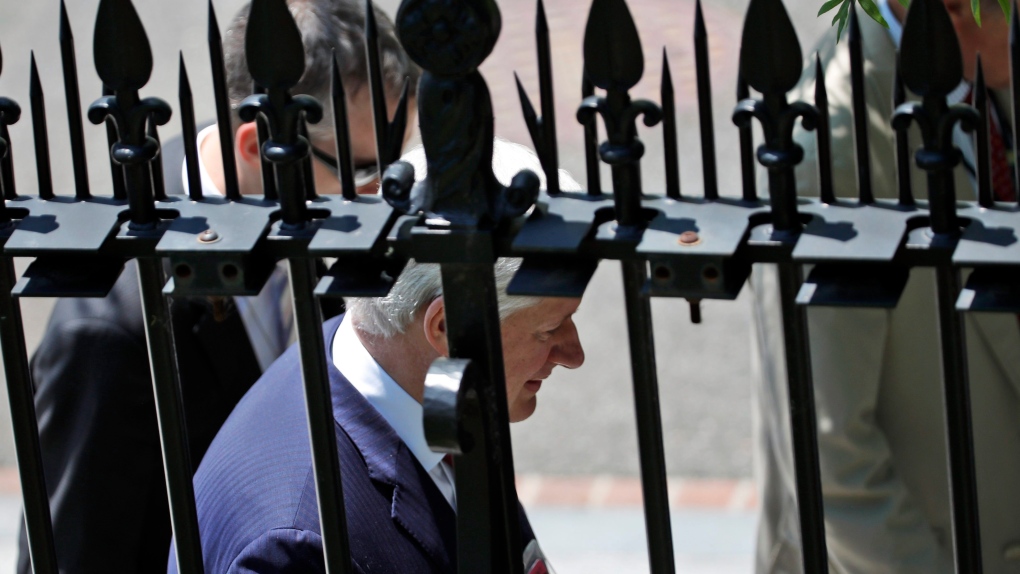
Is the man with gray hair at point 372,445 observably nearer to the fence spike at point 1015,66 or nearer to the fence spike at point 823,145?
the fence spike at point 823,145

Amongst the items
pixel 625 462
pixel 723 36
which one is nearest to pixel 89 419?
pixel 625 462

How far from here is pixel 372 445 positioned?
6.74 feet

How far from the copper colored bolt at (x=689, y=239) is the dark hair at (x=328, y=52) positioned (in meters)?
1.55

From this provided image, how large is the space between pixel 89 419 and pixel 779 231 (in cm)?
171

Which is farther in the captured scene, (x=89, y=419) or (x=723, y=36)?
(x=723, y=36)

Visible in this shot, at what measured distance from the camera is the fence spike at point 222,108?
55.9 inches

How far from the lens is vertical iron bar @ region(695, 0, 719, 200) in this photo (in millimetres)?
1287

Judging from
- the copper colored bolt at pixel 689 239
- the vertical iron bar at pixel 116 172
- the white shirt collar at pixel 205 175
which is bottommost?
the white shirt collar at pixel 205 175

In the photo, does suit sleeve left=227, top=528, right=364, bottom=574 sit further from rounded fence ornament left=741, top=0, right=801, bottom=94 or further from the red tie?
the red tie

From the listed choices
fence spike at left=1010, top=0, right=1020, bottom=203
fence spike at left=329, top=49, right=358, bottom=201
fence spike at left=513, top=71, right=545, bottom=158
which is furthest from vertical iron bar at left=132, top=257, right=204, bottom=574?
fence spike at left=1010, top=0, right=1020, bottom=203

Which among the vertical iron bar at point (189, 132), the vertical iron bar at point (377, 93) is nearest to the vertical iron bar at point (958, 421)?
the vertical iron bar at point (377, 93)

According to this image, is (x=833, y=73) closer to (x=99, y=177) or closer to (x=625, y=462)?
(x=625, y=462)

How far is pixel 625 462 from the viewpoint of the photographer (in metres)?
5.54

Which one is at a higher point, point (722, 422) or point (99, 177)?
point (99, 177)
